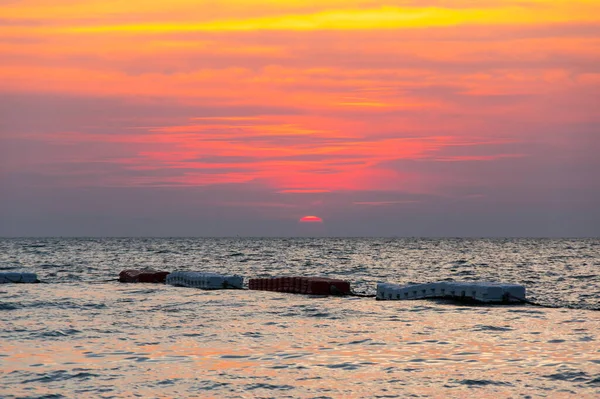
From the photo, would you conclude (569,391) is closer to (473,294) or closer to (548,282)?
(473,294)

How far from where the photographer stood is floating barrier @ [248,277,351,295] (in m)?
56.3

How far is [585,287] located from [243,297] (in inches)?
1285

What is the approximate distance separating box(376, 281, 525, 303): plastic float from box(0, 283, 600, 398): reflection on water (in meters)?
2.31

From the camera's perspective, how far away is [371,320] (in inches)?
1563

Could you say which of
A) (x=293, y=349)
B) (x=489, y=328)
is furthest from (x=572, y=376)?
(x=489, y=328)

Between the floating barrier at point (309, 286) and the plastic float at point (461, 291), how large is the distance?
3654 millimetres

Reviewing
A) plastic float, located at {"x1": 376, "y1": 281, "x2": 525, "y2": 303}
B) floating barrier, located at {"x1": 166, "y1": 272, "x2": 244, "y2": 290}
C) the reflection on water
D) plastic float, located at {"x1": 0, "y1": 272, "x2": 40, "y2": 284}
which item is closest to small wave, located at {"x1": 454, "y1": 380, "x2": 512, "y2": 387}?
the reflection on water

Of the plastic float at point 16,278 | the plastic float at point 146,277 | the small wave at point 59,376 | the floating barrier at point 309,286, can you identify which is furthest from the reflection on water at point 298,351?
the plastic float at point 16,278

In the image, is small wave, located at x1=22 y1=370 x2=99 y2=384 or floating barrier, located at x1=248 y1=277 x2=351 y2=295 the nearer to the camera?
small wave, located at x1=22 y1=370 x2=99 y2=384

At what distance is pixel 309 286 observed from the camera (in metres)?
57.6

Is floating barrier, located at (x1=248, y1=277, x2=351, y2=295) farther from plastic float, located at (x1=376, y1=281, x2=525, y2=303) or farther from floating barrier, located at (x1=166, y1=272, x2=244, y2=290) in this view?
plastic float, located at (x1=376, y1=281, x2=525, y2=303)

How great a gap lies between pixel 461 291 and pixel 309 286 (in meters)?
12.8

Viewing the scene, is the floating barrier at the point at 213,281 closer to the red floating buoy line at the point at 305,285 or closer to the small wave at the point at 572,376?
the red floating buoy line at the point at 305,285

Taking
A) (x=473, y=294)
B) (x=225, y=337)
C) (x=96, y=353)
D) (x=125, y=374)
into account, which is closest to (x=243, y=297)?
(x=473, y=294)
